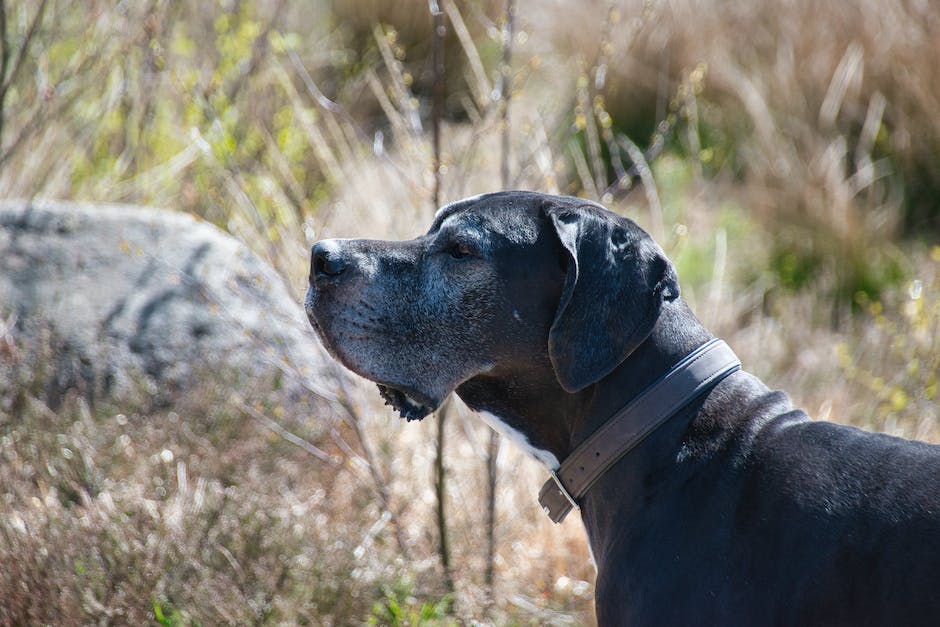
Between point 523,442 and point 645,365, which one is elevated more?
point 645,365

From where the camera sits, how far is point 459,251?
120 inches

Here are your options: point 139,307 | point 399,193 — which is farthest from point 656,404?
point 139,307

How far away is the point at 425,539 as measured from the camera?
4.57 meters

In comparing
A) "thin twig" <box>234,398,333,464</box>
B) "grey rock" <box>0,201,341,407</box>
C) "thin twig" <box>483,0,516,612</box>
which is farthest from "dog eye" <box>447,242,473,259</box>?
"grey rock" <box>0,201,341,407</box>

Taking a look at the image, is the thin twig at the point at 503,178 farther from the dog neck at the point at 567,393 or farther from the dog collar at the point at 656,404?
the dog collar at the point at 656,404

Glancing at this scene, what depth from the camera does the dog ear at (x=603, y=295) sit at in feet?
9.17

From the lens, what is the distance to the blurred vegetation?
3.76m

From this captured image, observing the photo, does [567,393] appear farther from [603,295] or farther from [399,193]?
[399,193]

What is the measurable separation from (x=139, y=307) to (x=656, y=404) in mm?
2944

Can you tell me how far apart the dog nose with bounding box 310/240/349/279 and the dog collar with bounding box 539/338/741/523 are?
84 cm

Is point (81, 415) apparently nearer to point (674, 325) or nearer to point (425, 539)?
point (425, 539)

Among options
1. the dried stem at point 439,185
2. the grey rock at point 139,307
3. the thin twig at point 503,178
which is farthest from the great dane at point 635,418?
the grey rock at point 139,307

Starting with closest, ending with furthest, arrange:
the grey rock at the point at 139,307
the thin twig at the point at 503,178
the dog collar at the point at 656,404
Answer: the dog collar at the point at 656,404
the thin twig at the point at 503,178
the grey rock at the point at 139,307

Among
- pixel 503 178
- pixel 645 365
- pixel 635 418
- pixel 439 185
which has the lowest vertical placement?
pixel 635 418
